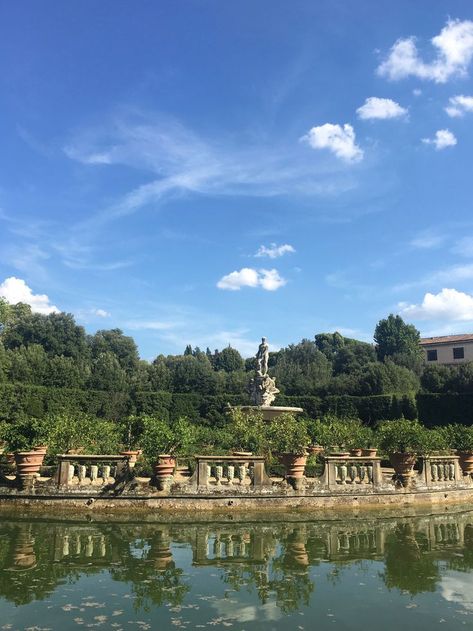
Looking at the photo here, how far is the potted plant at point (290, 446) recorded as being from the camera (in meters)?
14.4

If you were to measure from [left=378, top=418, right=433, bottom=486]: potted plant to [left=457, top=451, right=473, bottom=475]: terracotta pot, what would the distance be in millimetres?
1732

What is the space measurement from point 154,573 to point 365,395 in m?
44.5

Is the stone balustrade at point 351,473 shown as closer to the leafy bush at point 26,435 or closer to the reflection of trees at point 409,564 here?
the reflection of trees at point 409,564

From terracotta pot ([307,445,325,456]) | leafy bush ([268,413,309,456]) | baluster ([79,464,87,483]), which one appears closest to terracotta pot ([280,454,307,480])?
leafy bush ([268,413,309,456])

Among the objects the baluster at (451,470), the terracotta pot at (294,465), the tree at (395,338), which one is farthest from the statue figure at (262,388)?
the tree at (395,338)

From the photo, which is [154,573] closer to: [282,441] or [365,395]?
[282,441]

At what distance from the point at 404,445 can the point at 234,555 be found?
824 cm

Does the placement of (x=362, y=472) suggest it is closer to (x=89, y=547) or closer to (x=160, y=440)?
(x=160, y=440)

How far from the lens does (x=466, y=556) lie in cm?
1009

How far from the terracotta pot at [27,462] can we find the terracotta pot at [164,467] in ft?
10.2

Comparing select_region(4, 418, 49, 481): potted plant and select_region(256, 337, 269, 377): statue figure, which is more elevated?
select_region(256, 337, 269, 377): statue figure

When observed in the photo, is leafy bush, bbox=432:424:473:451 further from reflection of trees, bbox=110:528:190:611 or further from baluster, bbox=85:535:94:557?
baluster, bbox=85:535:94:557

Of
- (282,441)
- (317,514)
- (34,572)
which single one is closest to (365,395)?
(282,441)

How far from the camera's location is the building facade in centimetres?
8681
